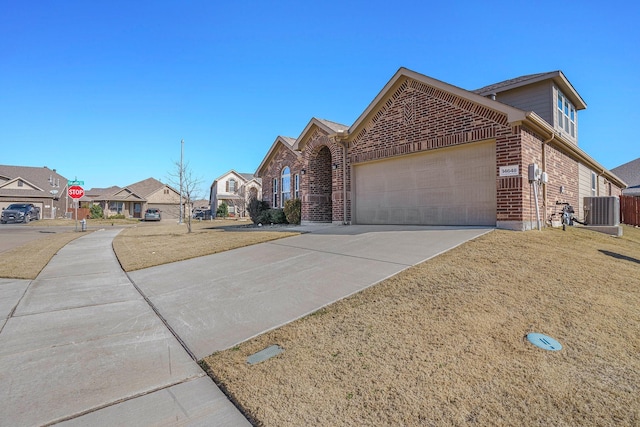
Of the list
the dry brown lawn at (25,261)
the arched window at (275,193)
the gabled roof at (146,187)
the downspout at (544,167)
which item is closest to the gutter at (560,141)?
the downspout at (544,167)

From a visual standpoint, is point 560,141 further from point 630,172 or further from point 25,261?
point 630,172

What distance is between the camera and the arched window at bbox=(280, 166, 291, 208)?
18.0 metres

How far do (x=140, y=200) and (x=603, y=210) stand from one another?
51.4 m

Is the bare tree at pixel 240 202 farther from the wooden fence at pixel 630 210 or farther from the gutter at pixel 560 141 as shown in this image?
the wooden fence at pixel 630 210

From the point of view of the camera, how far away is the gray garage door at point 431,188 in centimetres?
957

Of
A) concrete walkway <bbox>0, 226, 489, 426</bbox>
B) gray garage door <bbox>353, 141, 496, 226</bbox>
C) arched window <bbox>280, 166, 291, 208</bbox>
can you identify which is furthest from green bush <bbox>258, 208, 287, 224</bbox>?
concrete walkway <bbox>0, 226, 489, 426</bbox>

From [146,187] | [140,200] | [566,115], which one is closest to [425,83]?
[566,115]

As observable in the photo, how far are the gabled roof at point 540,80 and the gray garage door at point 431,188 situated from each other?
531cm

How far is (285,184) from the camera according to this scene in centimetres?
1839

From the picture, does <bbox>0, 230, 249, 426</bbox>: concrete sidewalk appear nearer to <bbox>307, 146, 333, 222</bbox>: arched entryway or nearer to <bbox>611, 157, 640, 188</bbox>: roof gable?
<bbox>307, 146, 333, 222</bbox>: arched entryway

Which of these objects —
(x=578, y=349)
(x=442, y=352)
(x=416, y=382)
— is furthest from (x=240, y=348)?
(x=578, y=349)

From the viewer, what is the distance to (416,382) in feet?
9.00

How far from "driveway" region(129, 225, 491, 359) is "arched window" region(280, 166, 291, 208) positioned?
9.03 meters

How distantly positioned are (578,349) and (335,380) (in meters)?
2.46
